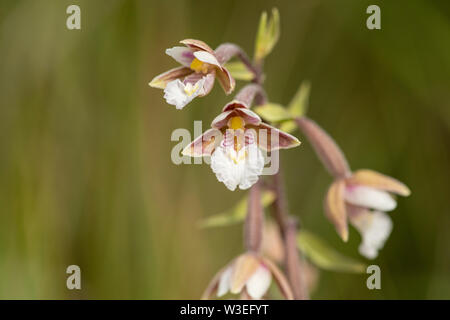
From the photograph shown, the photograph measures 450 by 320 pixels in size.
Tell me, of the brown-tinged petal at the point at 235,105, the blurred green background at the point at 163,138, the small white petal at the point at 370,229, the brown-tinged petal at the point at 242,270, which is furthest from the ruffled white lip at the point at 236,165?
the blurred green background at the point at 163,138

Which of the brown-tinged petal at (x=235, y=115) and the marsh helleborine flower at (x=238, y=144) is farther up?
the brown-tinged petal at (x=235, y=115)

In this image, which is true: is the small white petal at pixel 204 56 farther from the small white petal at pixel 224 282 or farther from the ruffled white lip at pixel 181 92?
the small white petal at pixel 224 282

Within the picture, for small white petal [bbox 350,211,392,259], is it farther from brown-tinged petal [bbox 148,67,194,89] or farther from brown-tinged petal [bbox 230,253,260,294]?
brown-tinged petal [bbox 148,67,194,89]

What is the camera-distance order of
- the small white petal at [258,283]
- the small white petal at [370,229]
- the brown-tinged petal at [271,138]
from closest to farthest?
the brown-tinged petal at [271,138], the small white petal at [258,283], the small white petal at [370,229]

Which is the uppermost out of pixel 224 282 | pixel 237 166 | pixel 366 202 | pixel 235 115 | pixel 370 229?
pixel 235 115

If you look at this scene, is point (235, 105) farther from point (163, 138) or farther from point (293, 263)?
point (163, 138)

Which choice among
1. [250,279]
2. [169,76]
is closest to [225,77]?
[169,76]
